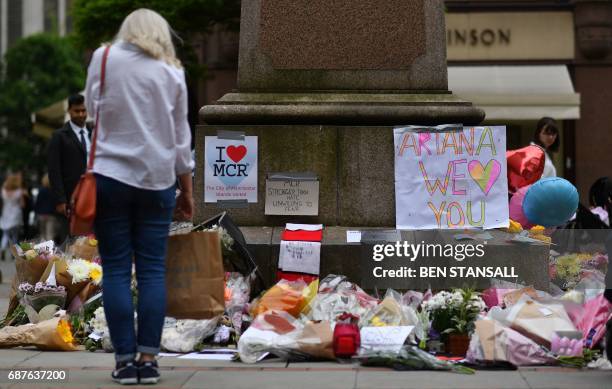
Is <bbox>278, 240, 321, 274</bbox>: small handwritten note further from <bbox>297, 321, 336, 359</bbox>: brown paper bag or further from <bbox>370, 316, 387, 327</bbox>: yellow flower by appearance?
<bbox>297, 321, 336, 359</bbox>: brown paper bag

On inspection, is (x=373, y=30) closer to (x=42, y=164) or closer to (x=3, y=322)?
(x=3, y=322)

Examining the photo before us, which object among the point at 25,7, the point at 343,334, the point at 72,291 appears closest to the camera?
the point at 343,334

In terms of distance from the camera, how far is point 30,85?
6619 centimetres

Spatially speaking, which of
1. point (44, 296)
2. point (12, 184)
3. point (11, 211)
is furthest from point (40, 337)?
point (12, 184)

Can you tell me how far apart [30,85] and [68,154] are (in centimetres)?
5818

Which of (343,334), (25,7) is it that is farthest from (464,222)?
(25,7)

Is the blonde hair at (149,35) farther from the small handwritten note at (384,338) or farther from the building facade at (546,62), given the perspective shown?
the building facade at (546,62)

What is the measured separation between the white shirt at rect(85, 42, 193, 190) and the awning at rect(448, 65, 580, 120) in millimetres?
17992

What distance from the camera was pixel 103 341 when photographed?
709 centimetres

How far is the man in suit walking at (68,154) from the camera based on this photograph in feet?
32.0

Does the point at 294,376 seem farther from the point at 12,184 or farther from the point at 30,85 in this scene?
the point at 30,85

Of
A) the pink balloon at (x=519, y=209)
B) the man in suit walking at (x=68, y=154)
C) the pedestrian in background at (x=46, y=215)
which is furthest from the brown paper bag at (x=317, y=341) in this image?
the pedestrian in background at (x=46, y=215)

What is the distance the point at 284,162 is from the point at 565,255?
2.74m

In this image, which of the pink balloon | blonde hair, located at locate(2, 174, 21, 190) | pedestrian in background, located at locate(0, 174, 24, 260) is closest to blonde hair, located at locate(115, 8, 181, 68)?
the pink balloon
